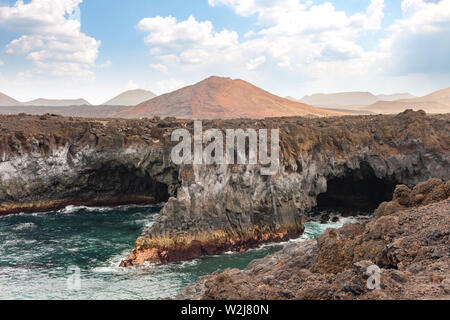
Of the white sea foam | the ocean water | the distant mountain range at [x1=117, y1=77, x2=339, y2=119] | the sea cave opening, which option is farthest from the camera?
the distant mountain range at [x1=117, y1=77, x2=339, y2=119]

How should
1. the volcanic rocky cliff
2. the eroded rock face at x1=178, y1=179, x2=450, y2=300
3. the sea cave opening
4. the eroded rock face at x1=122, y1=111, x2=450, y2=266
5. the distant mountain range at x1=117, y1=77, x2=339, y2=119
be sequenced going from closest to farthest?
1. the eroded rock face at x1=178, y1=179, x2=450, y2=300
2. the eroded rock face at x1=122, y1=111, x2=450, y2=266
3. the volcanic rocky cliff
4. the sea cave opening
5. the distant mountain range at x1=117, y1=77, x2=339, y2=119

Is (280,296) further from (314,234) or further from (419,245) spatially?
(314,234)

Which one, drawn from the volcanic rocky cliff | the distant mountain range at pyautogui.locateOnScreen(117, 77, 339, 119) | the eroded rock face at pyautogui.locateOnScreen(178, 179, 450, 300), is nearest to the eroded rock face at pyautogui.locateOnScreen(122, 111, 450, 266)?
the volcanic rocky cliff

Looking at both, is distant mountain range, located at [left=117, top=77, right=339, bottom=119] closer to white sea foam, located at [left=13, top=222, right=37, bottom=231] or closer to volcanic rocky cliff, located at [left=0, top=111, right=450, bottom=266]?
volcanic rocky cliff, located at [left=0, top=111, right=450, bottom=266]

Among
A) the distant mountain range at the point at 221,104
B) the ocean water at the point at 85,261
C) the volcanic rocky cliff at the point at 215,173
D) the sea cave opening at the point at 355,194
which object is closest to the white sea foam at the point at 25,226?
the ocean water at the point at 85,261

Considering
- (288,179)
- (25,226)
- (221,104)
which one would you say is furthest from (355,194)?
(221,104)

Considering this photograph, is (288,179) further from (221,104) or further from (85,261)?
(221,104)
